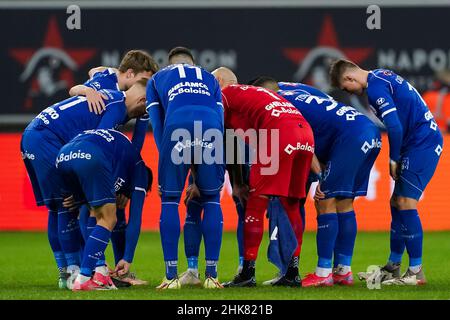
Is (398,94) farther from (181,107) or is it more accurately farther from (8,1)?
(8,1)

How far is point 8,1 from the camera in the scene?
52.1 feet

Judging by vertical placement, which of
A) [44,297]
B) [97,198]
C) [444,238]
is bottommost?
[444,238]

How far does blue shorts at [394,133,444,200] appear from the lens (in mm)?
8227

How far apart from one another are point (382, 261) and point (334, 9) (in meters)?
6.29

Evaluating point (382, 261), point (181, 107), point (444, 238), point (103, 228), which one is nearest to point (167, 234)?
point (103, 228)

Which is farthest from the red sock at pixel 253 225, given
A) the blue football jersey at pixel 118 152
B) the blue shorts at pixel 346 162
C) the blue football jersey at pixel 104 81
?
the blue football jersey at pixel 104 81

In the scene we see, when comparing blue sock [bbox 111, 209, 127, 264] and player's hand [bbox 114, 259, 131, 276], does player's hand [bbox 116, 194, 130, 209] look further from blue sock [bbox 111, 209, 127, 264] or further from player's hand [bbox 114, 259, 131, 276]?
player's hand [bbox 114, 259, 131, 276]

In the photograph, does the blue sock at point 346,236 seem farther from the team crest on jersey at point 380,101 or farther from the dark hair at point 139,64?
the dark hair at point 139,64

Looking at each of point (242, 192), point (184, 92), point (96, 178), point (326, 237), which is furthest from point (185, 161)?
point (326, 237)

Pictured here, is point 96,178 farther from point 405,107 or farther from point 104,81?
point 405,107

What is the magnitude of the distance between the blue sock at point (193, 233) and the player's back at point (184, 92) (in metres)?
0.81

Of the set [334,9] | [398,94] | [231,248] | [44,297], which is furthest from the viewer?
[334,9]

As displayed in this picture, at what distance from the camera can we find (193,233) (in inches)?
312

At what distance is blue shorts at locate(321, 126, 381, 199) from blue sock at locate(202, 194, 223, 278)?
1.03m
